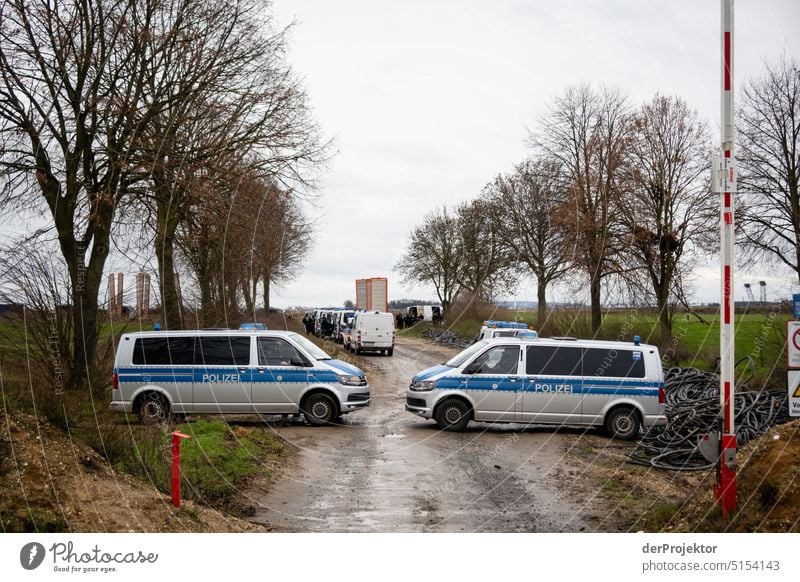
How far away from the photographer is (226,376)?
15.8 meters

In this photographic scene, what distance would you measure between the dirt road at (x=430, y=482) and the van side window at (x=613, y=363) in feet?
4.51

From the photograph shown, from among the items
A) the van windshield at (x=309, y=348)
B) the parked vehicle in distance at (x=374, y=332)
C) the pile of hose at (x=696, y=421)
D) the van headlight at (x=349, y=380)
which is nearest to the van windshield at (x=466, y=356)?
the van headlight at (x=349, y=380)

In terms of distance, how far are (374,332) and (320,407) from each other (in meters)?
19.5

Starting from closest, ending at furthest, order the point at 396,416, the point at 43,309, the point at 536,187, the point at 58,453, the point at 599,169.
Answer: the point at 58,453 → the point at 43,309 → the point at 396,416 → the point at 599,169 → the point at 536,187

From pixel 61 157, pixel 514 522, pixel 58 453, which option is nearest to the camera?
pixel 58 453

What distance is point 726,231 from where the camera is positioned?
7.11m

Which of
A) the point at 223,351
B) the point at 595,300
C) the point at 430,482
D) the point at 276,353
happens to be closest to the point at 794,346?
the point at 430,482

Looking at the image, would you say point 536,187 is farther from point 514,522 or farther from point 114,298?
point 514,522

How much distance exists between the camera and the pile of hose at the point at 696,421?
513 inches

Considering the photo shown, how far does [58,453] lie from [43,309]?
639 centimetres

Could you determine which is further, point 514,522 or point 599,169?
point 599,169

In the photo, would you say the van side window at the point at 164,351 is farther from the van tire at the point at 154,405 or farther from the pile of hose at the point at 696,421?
the pile of hose at the point at 696,421

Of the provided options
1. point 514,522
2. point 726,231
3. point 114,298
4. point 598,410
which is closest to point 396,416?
point 598,410

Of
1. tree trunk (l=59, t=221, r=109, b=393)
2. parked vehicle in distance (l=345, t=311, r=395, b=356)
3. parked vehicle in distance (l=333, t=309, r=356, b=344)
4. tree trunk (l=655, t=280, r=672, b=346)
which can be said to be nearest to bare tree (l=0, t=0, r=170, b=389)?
tree trunk (l=59, t=221, r=109, b=393)
